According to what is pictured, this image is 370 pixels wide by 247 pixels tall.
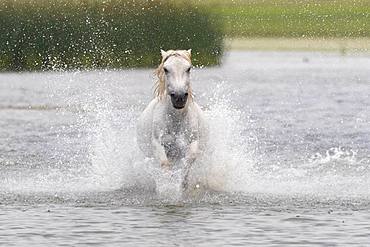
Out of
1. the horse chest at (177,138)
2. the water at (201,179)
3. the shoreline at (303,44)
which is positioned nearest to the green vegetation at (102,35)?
the water at (201,179)

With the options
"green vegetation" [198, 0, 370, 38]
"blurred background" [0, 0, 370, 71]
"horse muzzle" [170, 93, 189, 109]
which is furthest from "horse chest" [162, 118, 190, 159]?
"green vegetation" [198, 0, 370, 38]

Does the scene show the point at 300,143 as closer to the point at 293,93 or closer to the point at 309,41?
the point at 293,93

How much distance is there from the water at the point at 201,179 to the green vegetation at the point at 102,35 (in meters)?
5.14

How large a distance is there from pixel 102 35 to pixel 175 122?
63.9 ft

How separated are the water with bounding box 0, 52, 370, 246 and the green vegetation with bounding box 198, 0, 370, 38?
20433mm

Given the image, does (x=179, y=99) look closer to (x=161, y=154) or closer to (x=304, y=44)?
(x=161, y=154)

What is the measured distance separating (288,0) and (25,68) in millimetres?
22189

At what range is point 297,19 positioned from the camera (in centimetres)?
4759

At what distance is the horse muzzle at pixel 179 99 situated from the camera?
12234 millimetres

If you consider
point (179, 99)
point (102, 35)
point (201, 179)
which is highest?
point (102, 35)

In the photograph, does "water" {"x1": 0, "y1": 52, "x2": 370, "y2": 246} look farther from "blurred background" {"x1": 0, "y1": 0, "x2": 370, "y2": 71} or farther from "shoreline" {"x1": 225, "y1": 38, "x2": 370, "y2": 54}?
"shoreline" {"x1": 225, "y1": 38, "x2": 370, "y2": 54}

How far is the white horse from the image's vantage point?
40.7ft

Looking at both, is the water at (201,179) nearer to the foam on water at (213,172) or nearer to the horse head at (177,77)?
the foam on water at (213,172)

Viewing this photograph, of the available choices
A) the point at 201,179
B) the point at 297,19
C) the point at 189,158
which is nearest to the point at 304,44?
the point at 297,19
